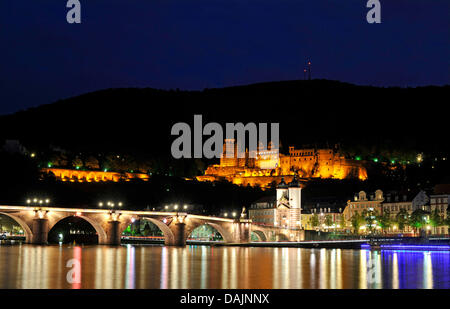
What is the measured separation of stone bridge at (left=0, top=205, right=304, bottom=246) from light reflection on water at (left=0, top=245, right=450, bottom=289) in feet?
54.1

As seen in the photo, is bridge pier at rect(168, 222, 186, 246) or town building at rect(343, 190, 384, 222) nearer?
bridge pier at rect(168, 222, 186, 246)

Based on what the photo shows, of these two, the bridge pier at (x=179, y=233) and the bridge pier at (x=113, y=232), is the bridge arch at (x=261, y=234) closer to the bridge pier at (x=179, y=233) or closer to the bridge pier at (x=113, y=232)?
the bridge pier at (x=179, y=233)

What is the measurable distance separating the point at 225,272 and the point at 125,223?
4133 centimetres

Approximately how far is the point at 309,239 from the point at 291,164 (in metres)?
84.6

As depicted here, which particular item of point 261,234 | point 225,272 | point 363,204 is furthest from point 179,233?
point 225,272

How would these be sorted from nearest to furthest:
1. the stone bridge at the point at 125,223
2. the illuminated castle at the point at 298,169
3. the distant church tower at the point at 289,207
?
the stone bridge at the point at 125,223 → the distant church tower at the point at 289,207 → the illuminated castle at the point at 298,169

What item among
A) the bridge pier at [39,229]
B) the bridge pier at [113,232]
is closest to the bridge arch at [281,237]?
the bridge pier at [113,232]

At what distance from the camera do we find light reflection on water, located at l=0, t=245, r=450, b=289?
1831 inches

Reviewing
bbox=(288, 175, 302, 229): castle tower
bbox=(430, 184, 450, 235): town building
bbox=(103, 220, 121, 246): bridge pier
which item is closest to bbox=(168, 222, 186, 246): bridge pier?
bbox=(103, 220, 121, 246): bridge pier

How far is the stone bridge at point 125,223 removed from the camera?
86.6 meters

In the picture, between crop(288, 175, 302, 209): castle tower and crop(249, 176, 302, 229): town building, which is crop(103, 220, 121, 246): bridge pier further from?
crop(288, 175, 302, 209): castle tower

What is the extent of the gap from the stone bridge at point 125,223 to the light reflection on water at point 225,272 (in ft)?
54.1

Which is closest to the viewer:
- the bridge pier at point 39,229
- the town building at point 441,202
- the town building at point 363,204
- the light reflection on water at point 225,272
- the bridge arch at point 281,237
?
the light reflection on water at point 225,272

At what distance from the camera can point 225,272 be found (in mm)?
55250
